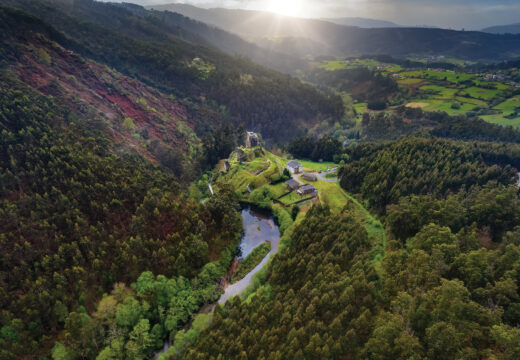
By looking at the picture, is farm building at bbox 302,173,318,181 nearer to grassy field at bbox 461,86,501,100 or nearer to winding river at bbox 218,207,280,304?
winding river at bbox 218,207,280,304

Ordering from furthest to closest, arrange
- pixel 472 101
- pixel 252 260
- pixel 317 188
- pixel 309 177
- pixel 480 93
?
pixel 480 93 → pixel 472 101 → pixel 309 177 → pixel 317 188 → pixel 252 260

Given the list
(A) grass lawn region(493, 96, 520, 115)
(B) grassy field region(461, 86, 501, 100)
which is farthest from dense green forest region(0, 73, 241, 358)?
(B) grassy field region(461, 86, 501, 100)

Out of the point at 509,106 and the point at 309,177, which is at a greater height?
the point at 509,106

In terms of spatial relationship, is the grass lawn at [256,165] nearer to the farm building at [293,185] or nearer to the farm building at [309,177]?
the farm building at [293,185]

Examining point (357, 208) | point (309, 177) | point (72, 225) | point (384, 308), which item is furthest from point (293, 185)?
point (72, 225)

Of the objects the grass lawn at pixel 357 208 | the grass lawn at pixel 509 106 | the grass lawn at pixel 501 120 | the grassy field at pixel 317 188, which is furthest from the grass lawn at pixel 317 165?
the grass lawn at pixel 509 106

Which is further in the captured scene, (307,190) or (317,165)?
(317,165)

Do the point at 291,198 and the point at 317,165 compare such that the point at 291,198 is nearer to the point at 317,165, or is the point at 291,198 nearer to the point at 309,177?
the point at 309,177
